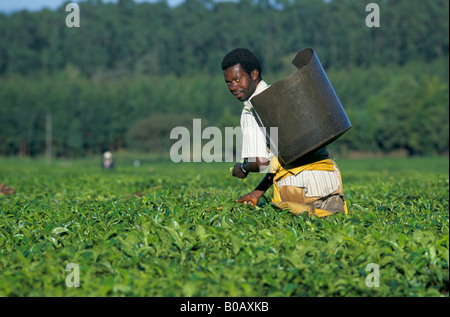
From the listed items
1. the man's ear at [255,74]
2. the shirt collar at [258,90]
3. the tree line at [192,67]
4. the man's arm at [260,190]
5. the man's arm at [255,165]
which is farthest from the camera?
the tree line at [192,67]

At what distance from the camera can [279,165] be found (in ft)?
19.1

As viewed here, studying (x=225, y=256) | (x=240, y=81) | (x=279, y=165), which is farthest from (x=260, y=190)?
(x=225, y=256)

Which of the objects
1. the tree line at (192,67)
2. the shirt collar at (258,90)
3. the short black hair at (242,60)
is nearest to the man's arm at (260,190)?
the shirt collar at (258,90)

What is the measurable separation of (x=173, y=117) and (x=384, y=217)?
8799cm

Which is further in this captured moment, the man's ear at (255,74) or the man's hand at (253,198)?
the man's hand at (253,198)

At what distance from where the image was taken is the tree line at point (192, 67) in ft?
271

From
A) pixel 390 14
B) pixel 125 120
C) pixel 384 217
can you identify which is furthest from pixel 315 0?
pixel 384 217

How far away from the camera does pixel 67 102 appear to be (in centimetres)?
10594

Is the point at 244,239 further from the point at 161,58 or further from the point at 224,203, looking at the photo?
the point at 161,58

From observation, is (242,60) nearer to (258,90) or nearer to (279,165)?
(258,90)
